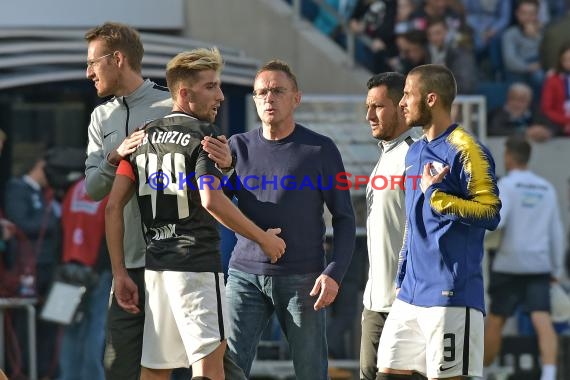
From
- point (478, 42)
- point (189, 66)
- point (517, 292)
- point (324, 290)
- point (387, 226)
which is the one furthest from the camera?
point (478, 42)

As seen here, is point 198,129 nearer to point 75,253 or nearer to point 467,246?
point 467,246

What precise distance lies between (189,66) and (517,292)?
6150mm

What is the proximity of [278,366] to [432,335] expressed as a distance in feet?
16.8

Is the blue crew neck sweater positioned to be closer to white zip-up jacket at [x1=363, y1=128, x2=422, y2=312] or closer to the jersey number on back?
white zip-up jacket at [x1=363, y1=128, x2=422, y2=312]

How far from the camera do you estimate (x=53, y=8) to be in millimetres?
14867

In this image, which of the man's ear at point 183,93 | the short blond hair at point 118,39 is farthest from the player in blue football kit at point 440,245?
the short blond hair at point 118,39

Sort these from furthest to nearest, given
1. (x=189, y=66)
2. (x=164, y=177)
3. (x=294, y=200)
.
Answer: (x=294, y=200), (x=189, y=66), (x=164, y=177)

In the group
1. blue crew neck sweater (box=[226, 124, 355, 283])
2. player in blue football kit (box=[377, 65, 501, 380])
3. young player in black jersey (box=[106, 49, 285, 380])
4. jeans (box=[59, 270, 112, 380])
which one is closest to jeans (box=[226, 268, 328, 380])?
blue crew neck sweater (box=[226, 124, 355, 283])

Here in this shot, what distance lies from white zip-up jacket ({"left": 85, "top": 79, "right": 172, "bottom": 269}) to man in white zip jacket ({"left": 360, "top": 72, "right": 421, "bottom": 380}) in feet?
3.92

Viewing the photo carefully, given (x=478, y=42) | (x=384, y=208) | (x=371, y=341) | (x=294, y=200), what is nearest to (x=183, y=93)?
(x=294, y=200)

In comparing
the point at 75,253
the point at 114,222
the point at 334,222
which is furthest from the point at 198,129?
the point at 75,253

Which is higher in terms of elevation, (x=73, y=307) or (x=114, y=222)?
(x=114, y=222)

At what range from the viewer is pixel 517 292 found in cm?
1298

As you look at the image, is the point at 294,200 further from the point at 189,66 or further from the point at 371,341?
the point at 189,66
